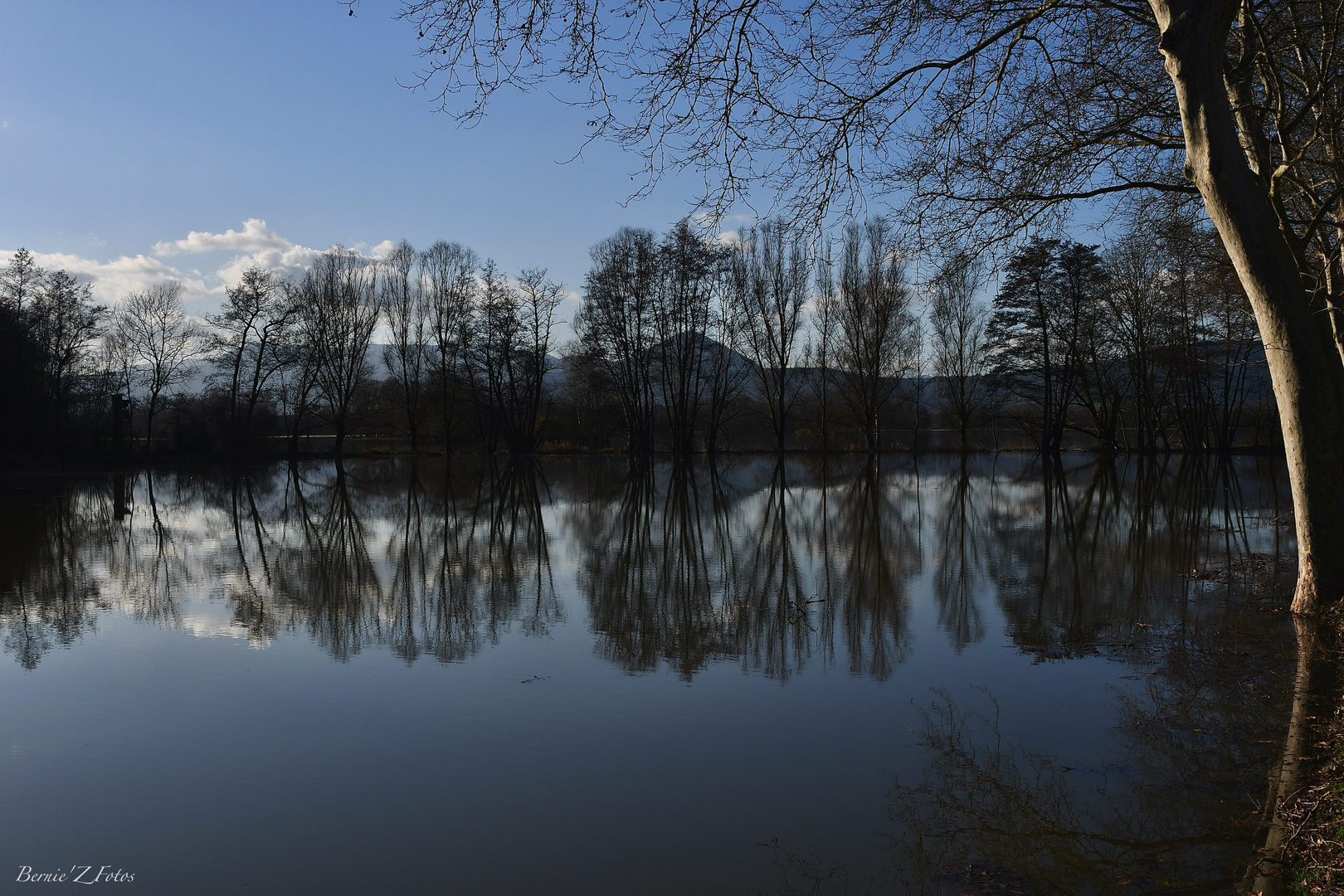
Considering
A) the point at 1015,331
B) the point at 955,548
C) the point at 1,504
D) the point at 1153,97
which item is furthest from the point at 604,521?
the point at 1015,331

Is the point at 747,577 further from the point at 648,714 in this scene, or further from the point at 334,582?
the point at 334,582

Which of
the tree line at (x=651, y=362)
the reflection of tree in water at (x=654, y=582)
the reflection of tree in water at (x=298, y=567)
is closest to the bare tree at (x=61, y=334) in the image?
the tree line at (x=651, y=362)

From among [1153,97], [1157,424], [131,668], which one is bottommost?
[131,668]

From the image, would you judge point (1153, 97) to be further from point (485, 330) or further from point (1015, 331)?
point (485, 330)

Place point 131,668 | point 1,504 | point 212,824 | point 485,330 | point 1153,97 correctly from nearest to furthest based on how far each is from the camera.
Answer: point 212,824
point 131,668
point 1153,97
point 1,504
point 485,330

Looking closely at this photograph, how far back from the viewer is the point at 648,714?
4391mm

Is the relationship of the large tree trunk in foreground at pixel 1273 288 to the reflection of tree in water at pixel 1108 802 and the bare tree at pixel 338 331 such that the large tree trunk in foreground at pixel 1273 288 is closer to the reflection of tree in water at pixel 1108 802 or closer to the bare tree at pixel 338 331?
the reflection of tree in water at pixel 1108 802

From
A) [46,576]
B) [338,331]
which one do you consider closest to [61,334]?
[338,331]

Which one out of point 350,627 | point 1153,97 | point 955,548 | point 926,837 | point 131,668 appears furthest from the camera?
point 955,548

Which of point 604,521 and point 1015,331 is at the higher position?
point 1015,331

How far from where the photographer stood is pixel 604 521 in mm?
13227

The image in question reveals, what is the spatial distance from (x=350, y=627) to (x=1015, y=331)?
35158 mm

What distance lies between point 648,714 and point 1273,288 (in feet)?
16.1

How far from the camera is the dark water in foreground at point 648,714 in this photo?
2936 mm
